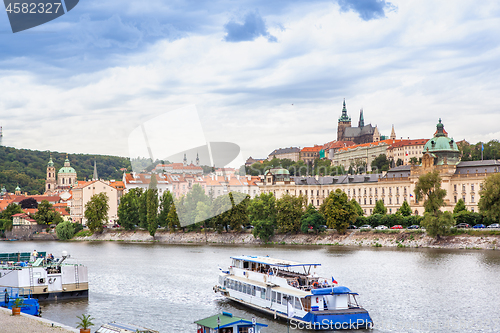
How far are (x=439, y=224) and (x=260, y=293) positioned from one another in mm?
45479

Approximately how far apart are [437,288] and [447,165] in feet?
222

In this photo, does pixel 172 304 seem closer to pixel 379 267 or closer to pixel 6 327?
pixel 6 327

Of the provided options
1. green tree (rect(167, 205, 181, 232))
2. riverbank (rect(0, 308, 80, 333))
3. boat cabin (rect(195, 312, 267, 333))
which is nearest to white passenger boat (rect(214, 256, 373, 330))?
boat cabin (rect(195, 312, 267, 333))

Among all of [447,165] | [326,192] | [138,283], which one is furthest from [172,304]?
[326,192]

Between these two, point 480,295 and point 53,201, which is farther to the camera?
point 53,201

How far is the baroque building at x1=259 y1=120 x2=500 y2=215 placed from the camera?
333 ft

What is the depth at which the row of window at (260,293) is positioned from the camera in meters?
31.7

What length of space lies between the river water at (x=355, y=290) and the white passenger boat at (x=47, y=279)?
1252mm

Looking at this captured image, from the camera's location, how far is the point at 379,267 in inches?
2126

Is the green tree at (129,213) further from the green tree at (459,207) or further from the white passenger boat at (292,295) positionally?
the white passenger boat at (292,295)

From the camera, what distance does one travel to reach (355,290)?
134ft

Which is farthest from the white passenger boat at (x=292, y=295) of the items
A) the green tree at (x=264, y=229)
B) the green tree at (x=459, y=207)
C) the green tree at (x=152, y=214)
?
the green tree at (x=459, y=207)

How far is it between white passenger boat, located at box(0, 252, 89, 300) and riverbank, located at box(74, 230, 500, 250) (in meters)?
49.9

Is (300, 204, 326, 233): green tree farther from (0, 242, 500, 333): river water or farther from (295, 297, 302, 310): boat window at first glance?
(295, 297, 302, 310): boat window
